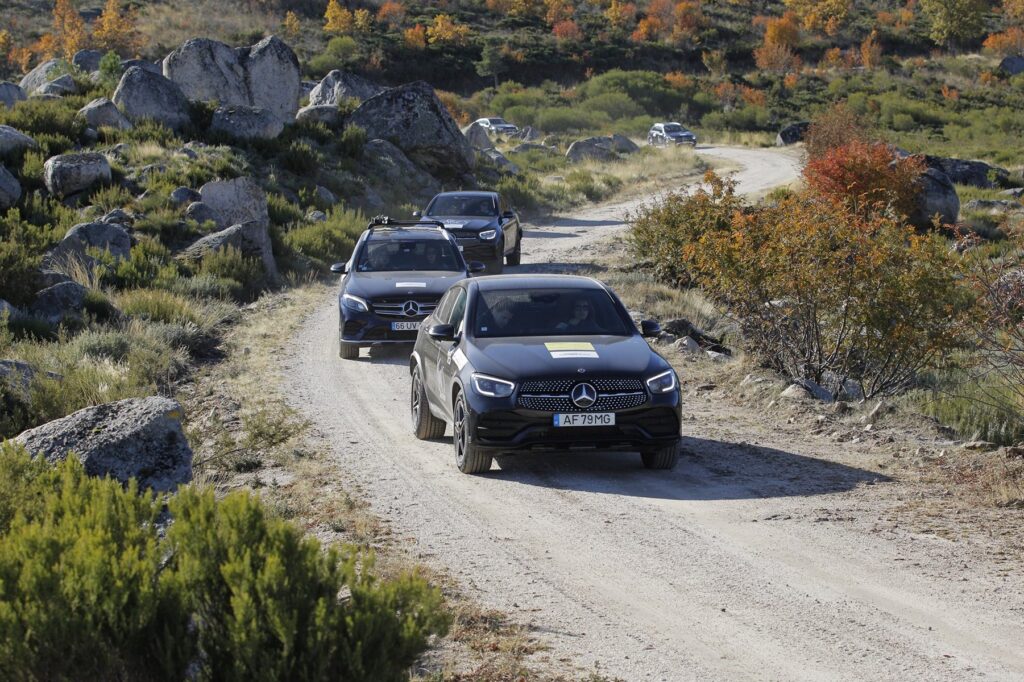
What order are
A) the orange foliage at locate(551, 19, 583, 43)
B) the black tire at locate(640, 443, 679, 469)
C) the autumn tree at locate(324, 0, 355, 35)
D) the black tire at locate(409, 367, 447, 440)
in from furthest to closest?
1. the orange foliage at locate(551, 19, 583, 43)
2. the autumn tree at locate(324, 0, 355, 35)
3. the black tire at locate(409, 367, 447, 440)
4. the black tire at locate(640, 443, 679, 469)

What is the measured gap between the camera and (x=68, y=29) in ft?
275

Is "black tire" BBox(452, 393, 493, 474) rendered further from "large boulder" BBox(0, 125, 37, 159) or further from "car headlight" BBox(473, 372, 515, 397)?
"large boulder" BBox(0, 125, 37, 159)

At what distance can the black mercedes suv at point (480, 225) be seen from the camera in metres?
24.1

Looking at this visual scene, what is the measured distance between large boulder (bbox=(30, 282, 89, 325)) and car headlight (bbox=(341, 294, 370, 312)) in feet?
14.6

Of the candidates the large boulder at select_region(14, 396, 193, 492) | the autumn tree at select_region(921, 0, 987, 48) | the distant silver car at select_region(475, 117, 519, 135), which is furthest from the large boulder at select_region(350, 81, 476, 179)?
the autumn tree at select_region(921, 0, 987, 48)

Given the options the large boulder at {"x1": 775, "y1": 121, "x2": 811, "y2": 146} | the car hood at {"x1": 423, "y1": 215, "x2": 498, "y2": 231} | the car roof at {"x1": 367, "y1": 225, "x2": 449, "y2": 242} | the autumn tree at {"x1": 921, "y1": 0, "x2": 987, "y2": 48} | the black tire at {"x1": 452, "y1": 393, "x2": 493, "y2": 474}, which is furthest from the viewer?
the autumn tree at {"x1": 921, "y1": 0, "x2": 987, "y2": 48}

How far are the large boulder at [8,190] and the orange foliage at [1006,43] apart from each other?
98901mm

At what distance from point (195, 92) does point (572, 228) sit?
48.5 feet

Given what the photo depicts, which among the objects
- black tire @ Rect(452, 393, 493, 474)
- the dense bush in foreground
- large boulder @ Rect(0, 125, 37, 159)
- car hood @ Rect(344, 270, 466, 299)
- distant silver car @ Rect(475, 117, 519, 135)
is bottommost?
distant silver car @ Rect(475, 117, 519, 135)

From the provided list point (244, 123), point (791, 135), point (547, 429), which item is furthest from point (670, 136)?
point (547, 429)

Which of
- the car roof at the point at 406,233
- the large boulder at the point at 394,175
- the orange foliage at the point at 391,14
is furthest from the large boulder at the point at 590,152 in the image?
the orange foliage at the point at 391,14

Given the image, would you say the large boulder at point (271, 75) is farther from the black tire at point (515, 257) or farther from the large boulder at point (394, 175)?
the black tire at point (515, 257)

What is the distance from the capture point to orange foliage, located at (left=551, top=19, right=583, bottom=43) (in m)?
108

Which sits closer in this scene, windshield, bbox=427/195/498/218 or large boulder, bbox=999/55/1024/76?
windshield, bbox=427/195/498/218
